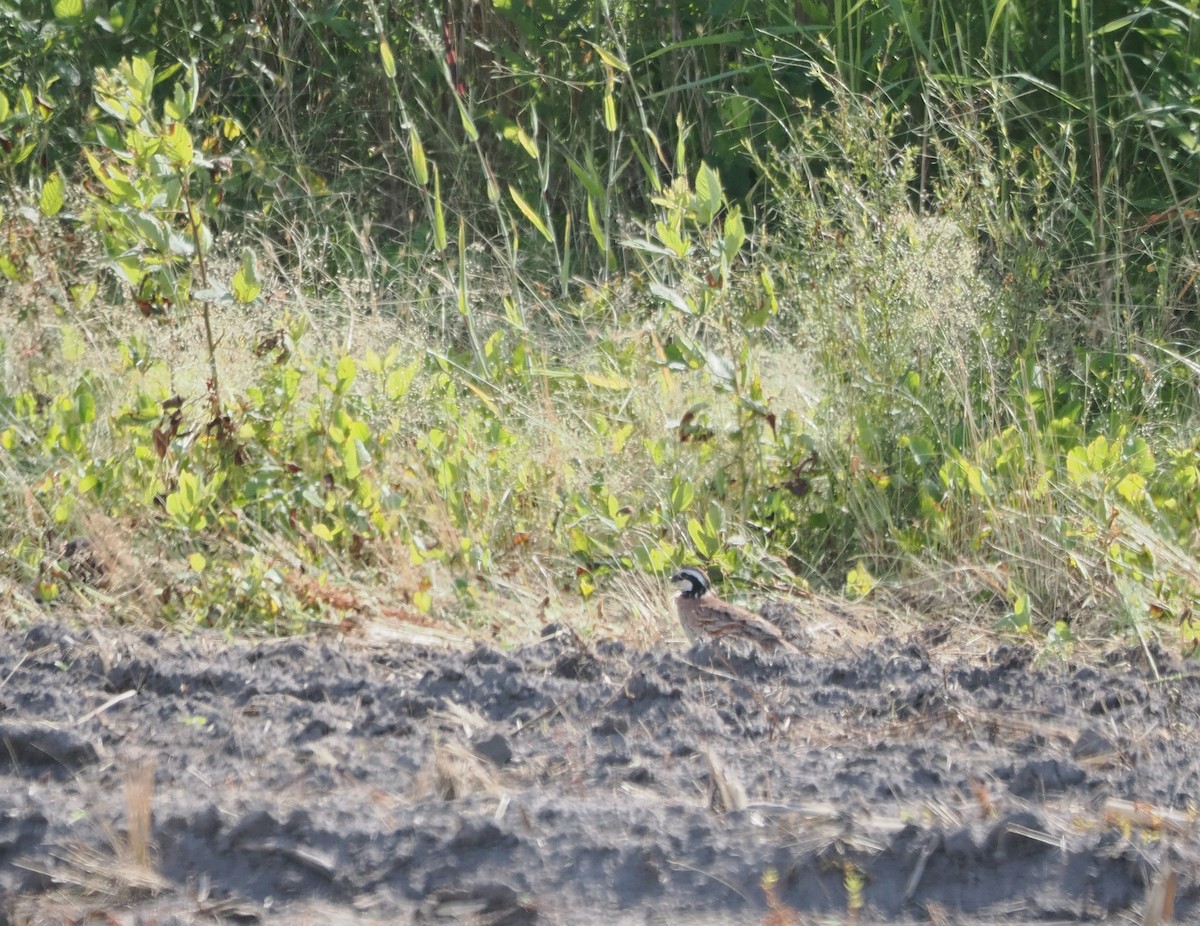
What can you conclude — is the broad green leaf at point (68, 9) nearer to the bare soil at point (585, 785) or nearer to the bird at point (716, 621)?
the bare soil at point (585, 785)

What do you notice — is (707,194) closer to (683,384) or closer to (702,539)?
(702,539)

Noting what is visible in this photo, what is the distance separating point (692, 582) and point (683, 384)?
1376mm

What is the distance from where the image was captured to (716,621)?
290 centimetres

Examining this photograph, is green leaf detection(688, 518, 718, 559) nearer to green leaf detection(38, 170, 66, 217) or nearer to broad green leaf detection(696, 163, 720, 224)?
broad green leaf detection(696, 163, 720, 224)

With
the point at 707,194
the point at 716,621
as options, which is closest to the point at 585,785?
the point at 716,621

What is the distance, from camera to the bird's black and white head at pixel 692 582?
3039 mm

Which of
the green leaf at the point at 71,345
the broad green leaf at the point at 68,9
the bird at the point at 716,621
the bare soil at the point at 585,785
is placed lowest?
the bird at the point at 716,621

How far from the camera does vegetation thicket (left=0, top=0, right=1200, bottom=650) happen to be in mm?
3264

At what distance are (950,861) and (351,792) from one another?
895mm

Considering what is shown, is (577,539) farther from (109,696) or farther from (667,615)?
→ (109,696)

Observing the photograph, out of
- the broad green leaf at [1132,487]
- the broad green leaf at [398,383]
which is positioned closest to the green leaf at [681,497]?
the broad green leaf at [398,383]

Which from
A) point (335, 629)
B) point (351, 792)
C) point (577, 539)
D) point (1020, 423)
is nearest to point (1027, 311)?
point (1020, 423)

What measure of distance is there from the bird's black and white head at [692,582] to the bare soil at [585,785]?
0.41 metres

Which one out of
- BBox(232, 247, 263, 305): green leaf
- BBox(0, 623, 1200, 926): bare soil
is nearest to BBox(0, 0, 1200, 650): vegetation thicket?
BBox(232, 247, 263, 305): green leaf
